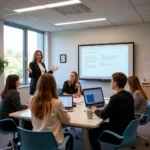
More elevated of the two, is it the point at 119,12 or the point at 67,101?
the point at 119,12

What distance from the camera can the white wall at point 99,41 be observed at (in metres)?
5.68

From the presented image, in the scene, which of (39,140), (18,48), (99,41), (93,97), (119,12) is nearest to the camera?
(39,140)

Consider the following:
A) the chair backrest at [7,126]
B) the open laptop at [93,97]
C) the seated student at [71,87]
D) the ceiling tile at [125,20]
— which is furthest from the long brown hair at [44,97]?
the ceiling tile at [125,20]

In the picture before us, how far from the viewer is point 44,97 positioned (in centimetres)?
198

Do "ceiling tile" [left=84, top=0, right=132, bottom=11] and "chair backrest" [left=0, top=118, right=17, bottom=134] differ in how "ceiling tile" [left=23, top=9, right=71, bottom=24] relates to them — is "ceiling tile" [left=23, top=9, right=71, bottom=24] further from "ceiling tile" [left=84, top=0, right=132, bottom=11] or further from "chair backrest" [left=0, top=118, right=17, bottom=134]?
"chair backrest" [left=0, top=118, right=17, bottom=134]

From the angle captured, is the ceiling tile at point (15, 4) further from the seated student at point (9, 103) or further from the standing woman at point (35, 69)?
the seated student at point (9, 103)

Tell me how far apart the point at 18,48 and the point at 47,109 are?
432cm

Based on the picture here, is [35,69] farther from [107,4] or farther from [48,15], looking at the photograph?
[107,4]

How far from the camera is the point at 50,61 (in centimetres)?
700

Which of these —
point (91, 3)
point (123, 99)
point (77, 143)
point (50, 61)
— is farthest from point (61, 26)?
point (123, 99)

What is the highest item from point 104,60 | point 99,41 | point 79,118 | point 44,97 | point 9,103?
point 99,41

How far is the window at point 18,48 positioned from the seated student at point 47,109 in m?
3.69

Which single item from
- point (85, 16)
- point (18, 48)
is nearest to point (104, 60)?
point (85, 16)

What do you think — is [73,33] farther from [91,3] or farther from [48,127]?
[48,127]
